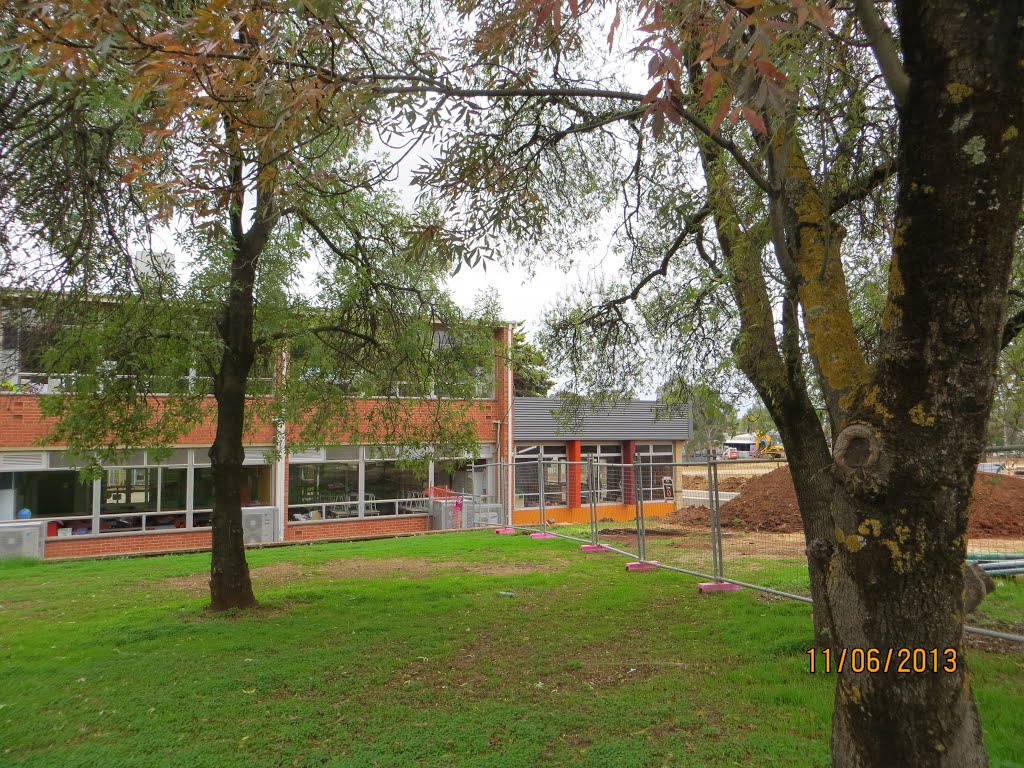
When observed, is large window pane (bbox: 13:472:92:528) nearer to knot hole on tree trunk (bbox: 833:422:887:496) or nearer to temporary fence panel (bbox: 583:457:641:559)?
temporary fence panel (bbox: 583:457:641:559)

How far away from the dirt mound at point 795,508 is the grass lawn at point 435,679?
6.47 feet

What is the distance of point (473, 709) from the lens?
16.4ft

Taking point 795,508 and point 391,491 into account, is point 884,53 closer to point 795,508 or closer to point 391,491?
point 795,508

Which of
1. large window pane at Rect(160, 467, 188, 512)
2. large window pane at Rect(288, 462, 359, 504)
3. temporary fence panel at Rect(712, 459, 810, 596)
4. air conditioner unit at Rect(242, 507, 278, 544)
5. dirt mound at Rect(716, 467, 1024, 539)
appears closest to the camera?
temporary fence panel at Rect(712, 459, 810, 596)

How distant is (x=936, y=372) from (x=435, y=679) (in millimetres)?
4545

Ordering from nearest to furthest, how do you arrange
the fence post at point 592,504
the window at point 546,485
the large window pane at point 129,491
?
the fence post at point 592,504 → the window at point 546,485 → the large window pane at point 129,491

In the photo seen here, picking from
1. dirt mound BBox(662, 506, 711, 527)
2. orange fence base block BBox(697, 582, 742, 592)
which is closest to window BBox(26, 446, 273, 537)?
dirt mound BBox(662, 506, 711, 527)

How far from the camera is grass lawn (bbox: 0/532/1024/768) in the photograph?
4320 millimetres

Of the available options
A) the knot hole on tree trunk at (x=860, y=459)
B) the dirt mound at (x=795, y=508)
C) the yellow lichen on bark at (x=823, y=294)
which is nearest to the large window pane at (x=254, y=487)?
the dirt mound at (x=795, y=508)

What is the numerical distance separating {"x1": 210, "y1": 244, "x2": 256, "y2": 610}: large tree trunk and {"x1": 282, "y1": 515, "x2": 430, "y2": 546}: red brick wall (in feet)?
41.0

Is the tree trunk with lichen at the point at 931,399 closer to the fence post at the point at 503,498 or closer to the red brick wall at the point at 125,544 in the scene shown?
the red brick wall at the point at 125,544

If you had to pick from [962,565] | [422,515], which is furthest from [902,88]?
[422,515]

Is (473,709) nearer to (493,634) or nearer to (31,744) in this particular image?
(493,634)

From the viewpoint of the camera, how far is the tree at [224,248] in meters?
4.26
